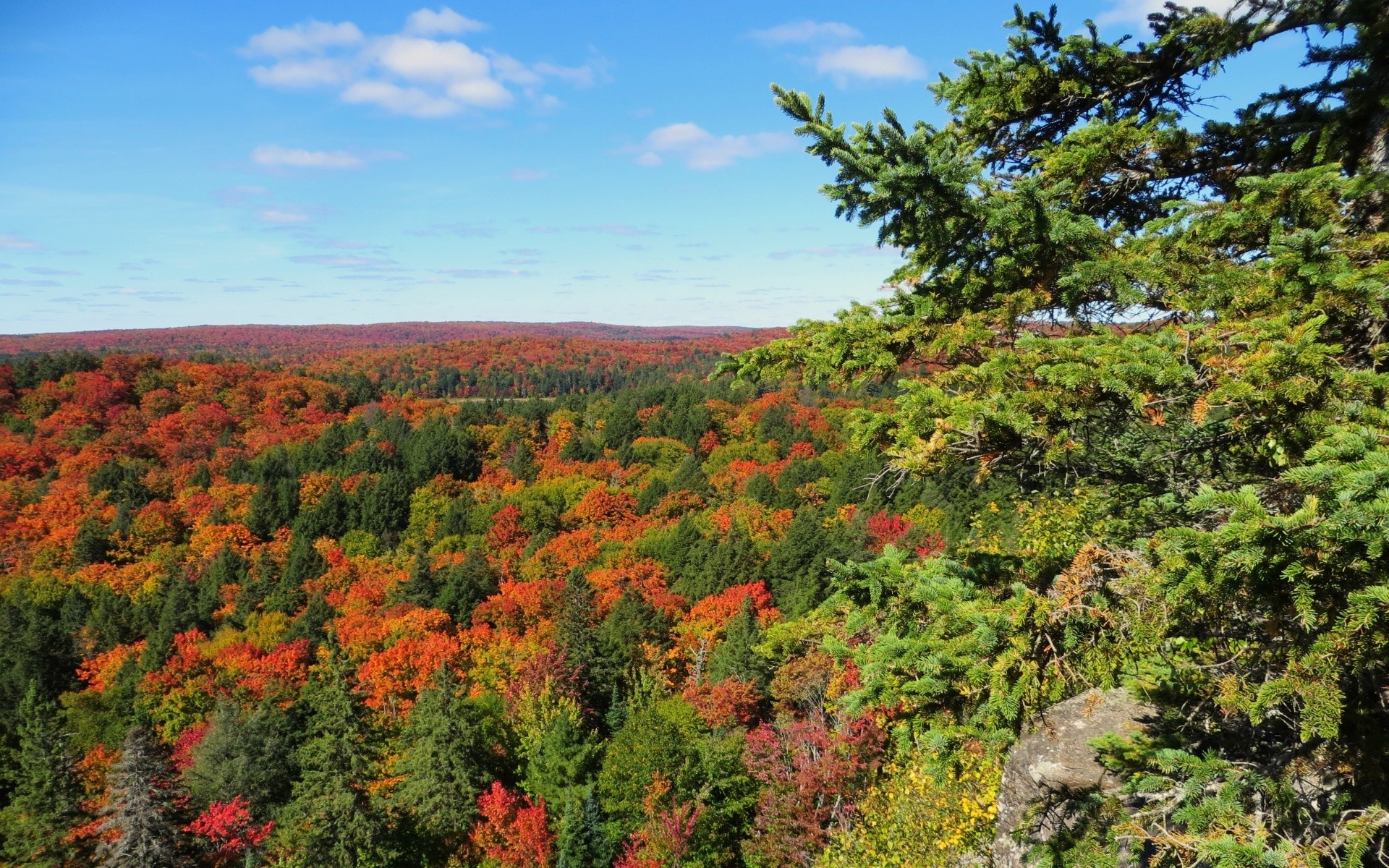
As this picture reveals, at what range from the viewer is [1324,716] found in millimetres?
3035

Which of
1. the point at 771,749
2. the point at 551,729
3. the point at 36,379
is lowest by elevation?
the point at 551,729

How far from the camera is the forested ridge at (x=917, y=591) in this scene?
3855 mm

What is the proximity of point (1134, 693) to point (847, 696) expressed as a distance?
6.44 feet

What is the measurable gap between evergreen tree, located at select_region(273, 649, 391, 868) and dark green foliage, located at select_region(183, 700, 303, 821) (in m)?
5.02

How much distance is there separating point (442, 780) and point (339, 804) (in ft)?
11.1

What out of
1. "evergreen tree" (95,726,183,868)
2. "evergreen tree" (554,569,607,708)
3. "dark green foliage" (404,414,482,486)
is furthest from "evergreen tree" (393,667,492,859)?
"dark green foliage" (404,414,482,486)

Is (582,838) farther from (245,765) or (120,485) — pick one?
(120,485)

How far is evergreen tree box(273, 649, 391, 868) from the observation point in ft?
61.3

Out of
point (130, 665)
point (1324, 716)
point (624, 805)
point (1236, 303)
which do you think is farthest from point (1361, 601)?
point (130, 665)

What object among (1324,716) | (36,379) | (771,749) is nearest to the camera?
(1324,716)

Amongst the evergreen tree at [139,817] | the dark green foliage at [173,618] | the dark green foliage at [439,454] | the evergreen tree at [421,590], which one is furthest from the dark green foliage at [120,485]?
the evergreen tree at [139,817]

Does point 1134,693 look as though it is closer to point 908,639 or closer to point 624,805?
point 908,639

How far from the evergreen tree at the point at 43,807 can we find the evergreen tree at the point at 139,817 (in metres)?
2.21

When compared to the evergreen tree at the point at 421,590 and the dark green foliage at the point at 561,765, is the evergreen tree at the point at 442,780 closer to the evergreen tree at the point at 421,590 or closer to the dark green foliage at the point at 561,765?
the dark green foliage at the point at 561,765
